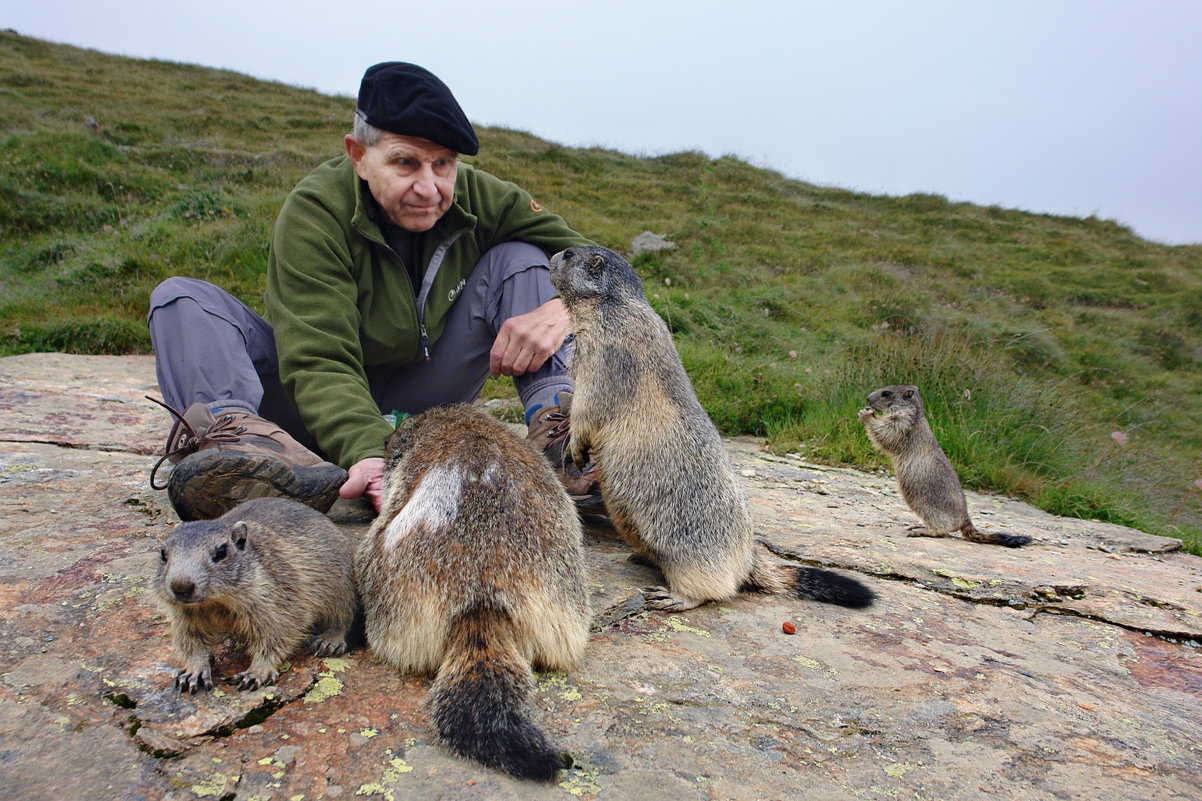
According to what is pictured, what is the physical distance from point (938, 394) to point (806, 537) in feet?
14.4

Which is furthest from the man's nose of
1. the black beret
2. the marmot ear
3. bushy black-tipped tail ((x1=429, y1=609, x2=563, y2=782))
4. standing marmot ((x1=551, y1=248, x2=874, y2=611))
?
bushy black-tipped tail ((x1=429, y1=609, x2=563, y2=782))

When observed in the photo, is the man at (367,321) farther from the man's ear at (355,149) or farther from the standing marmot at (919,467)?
the standing marmot at (919,467)

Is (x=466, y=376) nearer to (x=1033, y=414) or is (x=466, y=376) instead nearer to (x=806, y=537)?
(x=806, y=537)

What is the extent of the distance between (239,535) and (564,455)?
1732 mm

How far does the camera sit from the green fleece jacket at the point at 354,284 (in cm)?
352

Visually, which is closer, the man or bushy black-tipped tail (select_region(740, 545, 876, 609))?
bushy black-tipped tail (select_region(740, 545, 876, 609))

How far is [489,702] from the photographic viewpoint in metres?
2.00

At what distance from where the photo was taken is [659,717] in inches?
85.5

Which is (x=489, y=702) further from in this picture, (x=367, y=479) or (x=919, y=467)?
(x=919, y=467)

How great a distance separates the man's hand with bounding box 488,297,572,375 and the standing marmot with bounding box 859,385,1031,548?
289 cm

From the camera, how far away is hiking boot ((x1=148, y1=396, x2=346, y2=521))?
2.99m

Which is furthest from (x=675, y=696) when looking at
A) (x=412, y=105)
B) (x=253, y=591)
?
(x=412, y=105)

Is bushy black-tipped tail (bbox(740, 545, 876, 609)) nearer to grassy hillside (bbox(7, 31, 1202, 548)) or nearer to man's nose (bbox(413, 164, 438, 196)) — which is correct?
man's nose (bbox(413, 164, 438, 196))

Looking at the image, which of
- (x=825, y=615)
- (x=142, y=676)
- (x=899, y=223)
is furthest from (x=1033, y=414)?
(x=899, y=223)
